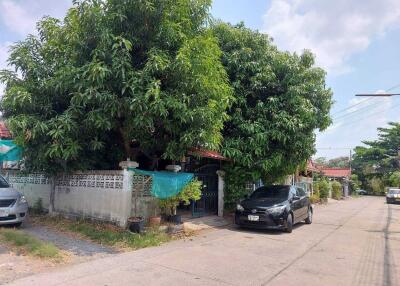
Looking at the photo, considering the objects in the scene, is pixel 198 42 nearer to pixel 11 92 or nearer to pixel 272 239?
pixel 11 92

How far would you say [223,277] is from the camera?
641cm

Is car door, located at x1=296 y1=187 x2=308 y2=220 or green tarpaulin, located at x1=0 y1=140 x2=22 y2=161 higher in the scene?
green tarpaulin, located at x1=0 y1=140 x2=22 y2=161

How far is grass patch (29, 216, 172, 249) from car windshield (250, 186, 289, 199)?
169 inches

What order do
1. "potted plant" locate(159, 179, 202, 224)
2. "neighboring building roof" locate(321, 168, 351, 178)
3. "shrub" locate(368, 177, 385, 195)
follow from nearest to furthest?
"potted plant" locate(159, 179, 202, 224)
"neighboring building roof" locate(321, 168, 351, 178)
"shrub" locate(368, 177, 385, 195)

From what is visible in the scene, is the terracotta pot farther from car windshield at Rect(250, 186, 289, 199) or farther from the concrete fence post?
the concrete fence post

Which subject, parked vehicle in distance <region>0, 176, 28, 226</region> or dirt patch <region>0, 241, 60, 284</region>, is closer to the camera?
dirt patch <region>0, 241, 60, 284</region>

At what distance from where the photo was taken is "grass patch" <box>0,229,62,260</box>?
7242 millimetres

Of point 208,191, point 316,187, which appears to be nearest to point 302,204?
point 208,191

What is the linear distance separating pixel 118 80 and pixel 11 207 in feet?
14.9

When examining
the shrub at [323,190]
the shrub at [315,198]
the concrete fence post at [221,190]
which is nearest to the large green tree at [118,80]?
the concrete fence post at [221,190]

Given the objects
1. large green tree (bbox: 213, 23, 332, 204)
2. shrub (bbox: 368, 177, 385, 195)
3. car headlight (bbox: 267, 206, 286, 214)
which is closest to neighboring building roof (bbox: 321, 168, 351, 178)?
shrub (bbox: 368, 177, 385, 195)

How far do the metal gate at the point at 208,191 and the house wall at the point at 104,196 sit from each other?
3278 millimetres

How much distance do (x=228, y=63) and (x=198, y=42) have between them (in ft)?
14.4

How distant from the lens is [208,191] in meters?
14.2
